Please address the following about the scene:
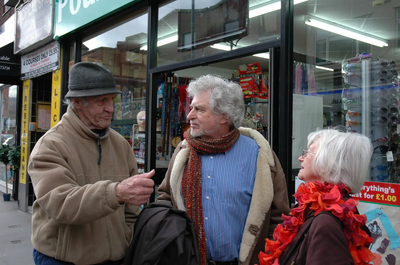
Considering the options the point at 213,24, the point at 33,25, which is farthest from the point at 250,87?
the point at 33,25

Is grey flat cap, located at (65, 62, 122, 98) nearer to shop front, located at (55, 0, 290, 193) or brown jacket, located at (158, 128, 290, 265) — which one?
brown jacket, located at (158, 128, 290, 265)

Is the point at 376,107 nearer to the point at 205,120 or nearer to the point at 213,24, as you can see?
the point at 205,120

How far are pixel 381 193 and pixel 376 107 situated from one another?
739 mm

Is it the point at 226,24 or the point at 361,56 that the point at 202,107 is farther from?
the point at 226,24

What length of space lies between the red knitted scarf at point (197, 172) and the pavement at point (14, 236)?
3.70 meters

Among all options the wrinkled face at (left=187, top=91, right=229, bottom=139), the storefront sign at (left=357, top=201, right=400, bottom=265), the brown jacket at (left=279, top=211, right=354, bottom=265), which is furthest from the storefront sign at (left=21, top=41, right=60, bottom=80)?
the brown jacket at (left=279, top=211, right=354, bottom=265)

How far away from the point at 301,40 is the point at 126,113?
305 centimetres

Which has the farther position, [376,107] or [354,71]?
[354,71]

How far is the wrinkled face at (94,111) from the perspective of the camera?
1.96m

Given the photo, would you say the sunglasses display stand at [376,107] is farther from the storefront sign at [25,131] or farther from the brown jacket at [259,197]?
the storefront sign at [25,131]

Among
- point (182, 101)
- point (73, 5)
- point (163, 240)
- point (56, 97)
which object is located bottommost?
point (163, 240)

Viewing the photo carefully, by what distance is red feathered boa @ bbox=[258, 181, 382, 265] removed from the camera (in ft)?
4.65

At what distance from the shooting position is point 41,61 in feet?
23.3

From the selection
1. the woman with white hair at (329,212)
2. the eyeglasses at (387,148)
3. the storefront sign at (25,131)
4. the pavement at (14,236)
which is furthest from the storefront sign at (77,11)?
the woman with white hair at (329,212)
